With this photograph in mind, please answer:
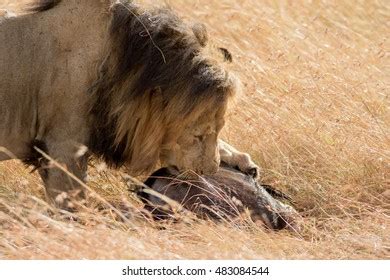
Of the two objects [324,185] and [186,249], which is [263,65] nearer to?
[324,185]

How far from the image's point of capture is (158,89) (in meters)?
5.81

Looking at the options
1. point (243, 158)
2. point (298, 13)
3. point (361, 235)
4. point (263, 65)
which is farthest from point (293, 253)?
point (298, 13)

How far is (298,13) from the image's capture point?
10195 mm

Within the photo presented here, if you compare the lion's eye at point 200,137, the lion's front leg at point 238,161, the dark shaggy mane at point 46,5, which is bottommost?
the lion's front leg at point 238,161

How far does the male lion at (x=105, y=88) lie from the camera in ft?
19.0

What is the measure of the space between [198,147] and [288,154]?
1417 mm

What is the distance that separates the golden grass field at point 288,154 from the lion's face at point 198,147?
19 cm

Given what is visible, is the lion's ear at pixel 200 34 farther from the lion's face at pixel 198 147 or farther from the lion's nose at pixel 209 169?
the lion's nose at pixel 209 169

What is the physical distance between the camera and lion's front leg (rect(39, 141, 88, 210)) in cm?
580

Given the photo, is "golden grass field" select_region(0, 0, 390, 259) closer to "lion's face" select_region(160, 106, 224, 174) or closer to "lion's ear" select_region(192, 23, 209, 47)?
"lion's face" select_region(160, 106, 224, 174)

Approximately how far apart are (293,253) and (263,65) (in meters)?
3.17

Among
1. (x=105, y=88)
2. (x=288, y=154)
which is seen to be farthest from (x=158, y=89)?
(x=288, y=154)
